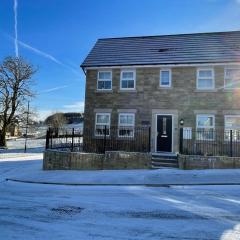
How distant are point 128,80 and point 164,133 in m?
4.03

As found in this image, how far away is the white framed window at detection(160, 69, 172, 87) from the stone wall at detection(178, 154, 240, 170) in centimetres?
590

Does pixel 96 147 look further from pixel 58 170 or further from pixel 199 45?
pixel 199 45

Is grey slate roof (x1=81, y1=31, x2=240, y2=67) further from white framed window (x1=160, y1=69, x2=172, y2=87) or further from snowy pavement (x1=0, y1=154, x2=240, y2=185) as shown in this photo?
snowy pavement (x1=0, y1=154, x2=240, y2=185)

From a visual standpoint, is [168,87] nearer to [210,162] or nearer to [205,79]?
[205,79]

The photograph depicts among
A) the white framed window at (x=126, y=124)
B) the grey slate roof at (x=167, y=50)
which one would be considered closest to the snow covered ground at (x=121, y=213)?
the white framed window at (x=126, y=124)

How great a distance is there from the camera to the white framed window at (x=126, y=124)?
19.8 m

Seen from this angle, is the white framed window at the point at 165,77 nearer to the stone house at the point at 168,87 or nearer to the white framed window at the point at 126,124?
the stone house at the point at 168,87

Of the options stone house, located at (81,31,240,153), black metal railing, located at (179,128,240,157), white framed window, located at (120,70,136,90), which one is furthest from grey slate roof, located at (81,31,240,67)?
black metal railing, located at (179,128,240,157)

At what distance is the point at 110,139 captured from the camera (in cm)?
2003

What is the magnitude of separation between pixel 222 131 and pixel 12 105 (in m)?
27.7

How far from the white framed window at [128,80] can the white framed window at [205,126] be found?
4.50 m

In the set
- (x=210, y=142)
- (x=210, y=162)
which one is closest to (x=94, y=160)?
(x=210, y=162)

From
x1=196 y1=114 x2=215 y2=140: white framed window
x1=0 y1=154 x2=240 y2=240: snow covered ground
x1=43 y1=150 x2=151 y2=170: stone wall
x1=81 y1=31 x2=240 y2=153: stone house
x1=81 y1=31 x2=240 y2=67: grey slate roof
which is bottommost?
x1=0 y1=154 x2=240 y2=240: snow covered ground

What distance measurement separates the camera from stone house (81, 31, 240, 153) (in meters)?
18.9
